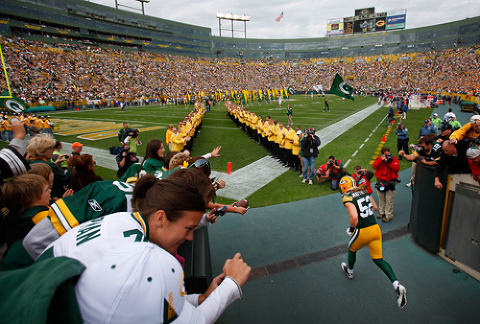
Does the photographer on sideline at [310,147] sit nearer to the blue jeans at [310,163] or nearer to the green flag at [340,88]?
the blue jeans at [310,163]

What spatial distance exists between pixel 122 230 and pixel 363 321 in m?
3.22

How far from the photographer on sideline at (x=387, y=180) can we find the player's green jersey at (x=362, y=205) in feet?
7.00

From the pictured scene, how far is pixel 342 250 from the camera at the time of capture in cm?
448

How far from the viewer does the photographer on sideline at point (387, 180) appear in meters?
5.44

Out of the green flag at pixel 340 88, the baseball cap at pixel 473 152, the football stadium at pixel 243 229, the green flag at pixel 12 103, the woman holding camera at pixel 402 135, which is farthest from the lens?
the green flag at pixel 340 88

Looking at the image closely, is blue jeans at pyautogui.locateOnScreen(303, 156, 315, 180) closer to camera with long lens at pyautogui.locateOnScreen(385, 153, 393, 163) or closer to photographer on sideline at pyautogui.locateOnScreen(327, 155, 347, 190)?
photographer on sideline at pyautogui.locateOnScreen(327, 155, 347, 190)

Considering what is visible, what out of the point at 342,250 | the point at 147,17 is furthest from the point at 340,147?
the point at 147,17

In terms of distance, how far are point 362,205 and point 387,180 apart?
2.54m

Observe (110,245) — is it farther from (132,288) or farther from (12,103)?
(12,103)

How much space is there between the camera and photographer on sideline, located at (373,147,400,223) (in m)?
5.44

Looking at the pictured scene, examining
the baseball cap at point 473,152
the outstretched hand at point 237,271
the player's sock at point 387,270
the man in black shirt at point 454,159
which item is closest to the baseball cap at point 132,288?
the outstretched hand at point 237,271

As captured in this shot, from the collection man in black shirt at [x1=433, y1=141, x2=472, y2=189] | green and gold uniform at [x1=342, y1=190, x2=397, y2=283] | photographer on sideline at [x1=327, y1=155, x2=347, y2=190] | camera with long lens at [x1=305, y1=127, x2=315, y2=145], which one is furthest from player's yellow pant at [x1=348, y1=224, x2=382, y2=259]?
camera with long lens at [x1=305, y1=127, x2=315, y2=145]

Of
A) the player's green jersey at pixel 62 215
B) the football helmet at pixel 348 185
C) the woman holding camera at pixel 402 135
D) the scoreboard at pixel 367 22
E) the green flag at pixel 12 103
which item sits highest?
the scoreboard at pixel 367 22

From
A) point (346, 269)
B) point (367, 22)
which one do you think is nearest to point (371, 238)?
point (346, 269)
